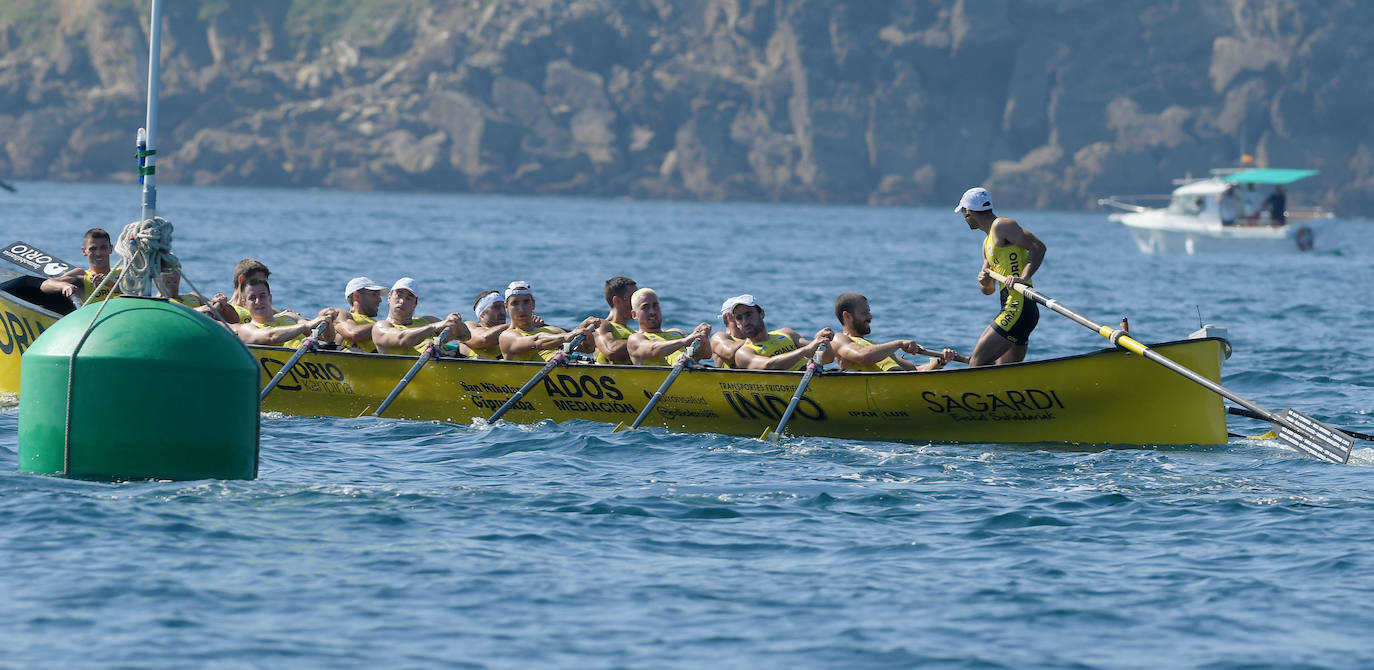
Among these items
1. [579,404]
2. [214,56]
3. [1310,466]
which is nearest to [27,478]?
[579,404]

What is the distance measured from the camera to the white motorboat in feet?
203

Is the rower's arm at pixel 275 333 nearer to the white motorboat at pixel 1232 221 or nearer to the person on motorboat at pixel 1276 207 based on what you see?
the white motorboat at pixel 1232 221

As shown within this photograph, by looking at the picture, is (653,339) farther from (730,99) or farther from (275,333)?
(730,99)

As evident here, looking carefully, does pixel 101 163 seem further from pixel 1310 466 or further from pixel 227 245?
pixel 1310 466

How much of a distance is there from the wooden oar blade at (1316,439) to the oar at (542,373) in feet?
20.9

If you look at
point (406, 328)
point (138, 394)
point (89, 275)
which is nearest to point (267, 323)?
point (406, 328)

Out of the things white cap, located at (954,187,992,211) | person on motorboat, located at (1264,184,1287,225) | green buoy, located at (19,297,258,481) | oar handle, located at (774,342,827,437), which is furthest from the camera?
person on motorboat, located at (1264,184,1287,225)

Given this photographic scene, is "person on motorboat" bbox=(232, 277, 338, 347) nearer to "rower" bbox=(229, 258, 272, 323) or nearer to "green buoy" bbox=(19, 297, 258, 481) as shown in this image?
"rower" bbox=(229, 258, 272, 323)

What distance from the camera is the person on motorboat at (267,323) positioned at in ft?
55.2

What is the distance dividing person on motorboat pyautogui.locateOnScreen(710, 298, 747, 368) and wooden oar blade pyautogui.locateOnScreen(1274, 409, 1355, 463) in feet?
16.2

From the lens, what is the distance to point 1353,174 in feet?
470

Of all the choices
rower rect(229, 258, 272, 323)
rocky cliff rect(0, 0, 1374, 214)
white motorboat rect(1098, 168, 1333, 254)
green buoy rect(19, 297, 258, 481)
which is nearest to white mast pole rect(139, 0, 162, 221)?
rower rect(229, 258, 272, 323)

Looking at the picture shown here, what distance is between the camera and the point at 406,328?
16922mm

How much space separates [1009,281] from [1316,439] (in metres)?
2.91
